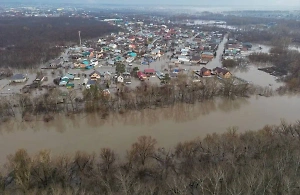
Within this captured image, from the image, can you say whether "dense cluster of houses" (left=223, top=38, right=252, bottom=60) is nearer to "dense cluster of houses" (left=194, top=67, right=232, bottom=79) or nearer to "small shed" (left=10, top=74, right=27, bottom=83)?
"dense cluster of houses" (left=194, top=67, right=232, bottom=79)

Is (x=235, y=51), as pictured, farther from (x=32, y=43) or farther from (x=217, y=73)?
(x=32, y=43)

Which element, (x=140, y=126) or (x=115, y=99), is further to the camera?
(x=115, y=99)

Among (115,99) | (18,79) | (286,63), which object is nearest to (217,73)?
(286,63)

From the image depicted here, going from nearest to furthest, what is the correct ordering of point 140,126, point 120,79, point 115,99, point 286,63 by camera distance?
point 140,126
point 115,99
point 120,79
point 286,63

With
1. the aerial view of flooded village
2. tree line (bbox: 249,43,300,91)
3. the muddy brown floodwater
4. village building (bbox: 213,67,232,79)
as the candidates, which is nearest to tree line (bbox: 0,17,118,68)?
the aerial view of flooded village

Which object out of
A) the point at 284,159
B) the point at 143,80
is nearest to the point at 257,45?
the point at 143,80

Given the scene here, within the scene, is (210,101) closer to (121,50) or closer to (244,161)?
(244,161)
